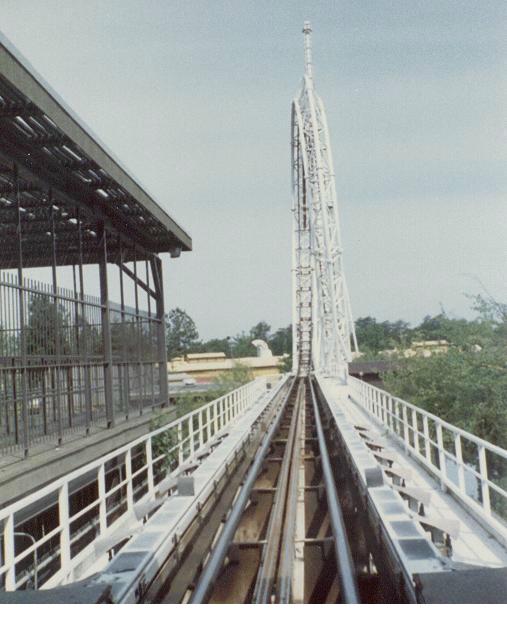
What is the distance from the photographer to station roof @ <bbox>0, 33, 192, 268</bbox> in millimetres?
6434

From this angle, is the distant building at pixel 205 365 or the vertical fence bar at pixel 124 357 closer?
the vertical fence bar at pixel 124 357

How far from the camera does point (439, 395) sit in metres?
25.9

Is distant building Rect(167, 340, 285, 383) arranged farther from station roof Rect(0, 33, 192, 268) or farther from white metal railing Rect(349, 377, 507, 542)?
station roof Rect(0, 33, 192, 268)

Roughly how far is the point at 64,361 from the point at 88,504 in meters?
3.12

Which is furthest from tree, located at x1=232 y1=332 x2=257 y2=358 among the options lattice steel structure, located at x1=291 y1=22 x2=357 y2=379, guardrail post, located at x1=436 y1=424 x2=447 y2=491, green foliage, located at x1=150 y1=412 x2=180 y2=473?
guardrail post, located at x1=436 y1=424 x2=447 y2=491

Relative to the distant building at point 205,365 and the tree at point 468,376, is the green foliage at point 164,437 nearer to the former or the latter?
the tree at point 468,376

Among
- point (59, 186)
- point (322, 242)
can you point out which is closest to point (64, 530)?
point (59, 186)

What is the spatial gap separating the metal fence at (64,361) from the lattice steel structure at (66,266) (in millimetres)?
24

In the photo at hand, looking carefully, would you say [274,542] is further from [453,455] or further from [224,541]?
[453,455]

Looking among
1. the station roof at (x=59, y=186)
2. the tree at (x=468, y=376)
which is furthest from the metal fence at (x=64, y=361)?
the tree at (x=468, y=376)

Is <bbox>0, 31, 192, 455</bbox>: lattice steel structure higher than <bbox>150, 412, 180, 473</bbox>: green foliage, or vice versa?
<bbox>0, 31, 192, 455</bbox>: lattice steel structure

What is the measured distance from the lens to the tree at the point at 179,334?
39.0m

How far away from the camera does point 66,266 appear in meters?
14.9

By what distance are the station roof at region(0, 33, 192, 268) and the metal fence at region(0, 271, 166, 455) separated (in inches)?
54.1
